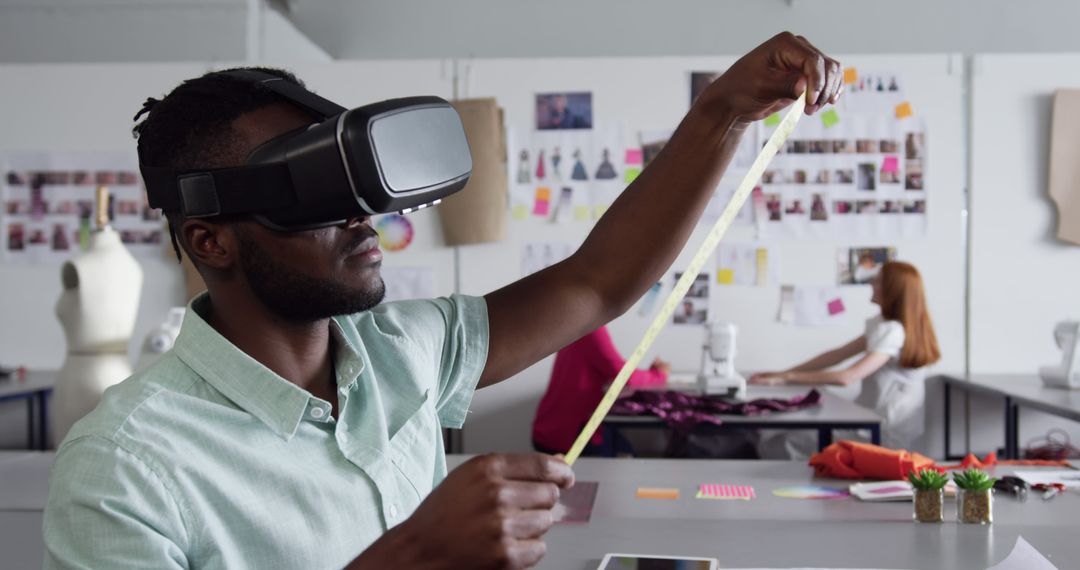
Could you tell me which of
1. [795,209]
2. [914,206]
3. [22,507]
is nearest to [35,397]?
[22,507]

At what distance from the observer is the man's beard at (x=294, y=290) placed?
38.7 inches

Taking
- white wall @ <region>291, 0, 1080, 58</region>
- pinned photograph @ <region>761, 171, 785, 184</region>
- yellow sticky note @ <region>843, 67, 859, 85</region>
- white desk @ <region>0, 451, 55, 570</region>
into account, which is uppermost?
white wall @ <region>291, 0, 1080, 58</region>

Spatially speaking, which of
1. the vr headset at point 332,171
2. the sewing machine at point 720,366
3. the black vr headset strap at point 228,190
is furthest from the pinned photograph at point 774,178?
the black vr headset strap at point 228,190

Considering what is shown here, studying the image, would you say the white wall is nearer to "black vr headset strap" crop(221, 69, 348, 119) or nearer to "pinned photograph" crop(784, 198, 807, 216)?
"pinned photograph" crop(784, 198, 807, 216)

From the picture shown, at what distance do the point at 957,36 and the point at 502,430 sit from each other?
5154 mm

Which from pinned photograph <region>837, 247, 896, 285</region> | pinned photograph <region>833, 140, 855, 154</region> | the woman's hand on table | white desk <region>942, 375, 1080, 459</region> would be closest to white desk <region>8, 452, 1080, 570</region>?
white desk <region>942, 375, 1080, 459</region>

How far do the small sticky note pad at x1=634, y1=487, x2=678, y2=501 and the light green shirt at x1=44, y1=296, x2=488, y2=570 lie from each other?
3.15ft

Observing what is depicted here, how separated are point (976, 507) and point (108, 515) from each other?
5.03 ft

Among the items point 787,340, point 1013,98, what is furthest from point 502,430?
Result: point 1013,98

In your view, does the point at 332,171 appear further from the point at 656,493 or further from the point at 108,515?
the point at 656,493

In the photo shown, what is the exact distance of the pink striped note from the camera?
202cm

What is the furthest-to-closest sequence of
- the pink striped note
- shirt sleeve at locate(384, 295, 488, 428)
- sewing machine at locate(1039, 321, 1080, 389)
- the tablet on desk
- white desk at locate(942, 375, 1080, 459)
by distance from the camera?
1. sewing machine at locate(1039, 321, 1080, 389)
2. white desk at locate(942, 375, 1080, 459)
3. the pink striped note
4. the tablet on desk
5. shirt sleeve at locate(384, 295, 488, 428)

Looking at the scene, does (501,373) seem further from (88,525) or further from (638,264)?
(88,525)

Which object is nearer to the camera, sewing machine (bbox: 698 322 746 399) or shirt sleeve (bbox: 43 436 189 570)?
shirt sleeve (bbox: 43 436 189 570)
